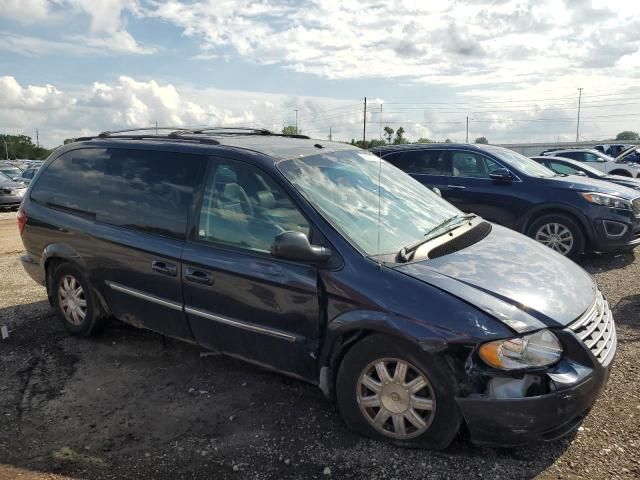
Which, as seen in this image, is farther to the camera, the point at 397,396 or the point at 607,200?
the point at 607,200

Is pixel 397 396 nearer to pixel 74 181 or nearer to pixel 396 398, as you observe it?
pixel 396 398

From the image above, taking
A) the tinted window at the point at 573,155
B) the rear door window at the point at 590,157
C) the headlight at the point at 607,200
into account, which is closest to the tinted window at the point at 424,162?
the headlight at the point at 607,200

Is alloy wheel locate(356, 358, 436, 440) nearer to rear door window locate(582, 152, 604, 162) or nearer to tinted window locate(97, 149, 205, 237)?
tinted window locate(97, 149, 205, 237)

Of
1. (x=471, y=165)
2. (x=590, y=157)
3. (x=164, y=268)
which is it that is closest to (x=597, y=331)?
(x=164, y=268)

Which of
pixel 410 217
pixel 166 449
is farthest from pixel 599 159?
pixel 166 449

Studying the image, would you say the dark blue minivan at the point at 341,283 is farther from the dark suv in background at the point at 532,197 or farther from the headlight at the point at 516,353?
the dark suv in background at the point at 532,197

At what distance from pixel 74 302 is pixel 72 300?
3 centimetres

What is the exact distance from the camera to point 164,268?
3932mm

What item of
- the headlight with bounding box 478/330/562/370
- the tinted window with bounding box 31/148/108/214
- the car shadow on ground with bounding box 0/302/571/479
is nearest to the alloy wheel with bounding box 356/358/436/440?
the car shadow on ground with bounding box 0/302/571/479

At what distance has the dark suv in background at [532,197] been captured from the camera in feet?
24.3

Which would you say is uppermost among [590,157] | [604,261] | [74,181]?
[590,157]

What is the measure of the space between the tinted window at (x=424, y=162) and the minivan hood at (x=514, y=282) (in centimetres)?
513

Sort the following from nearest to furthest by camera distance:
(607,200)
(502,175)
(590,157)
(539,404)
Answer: (539,404) → (607,200) → (502,175) → (590,157)

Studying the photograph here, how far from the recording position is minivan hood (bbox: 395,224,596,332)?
114 inches
